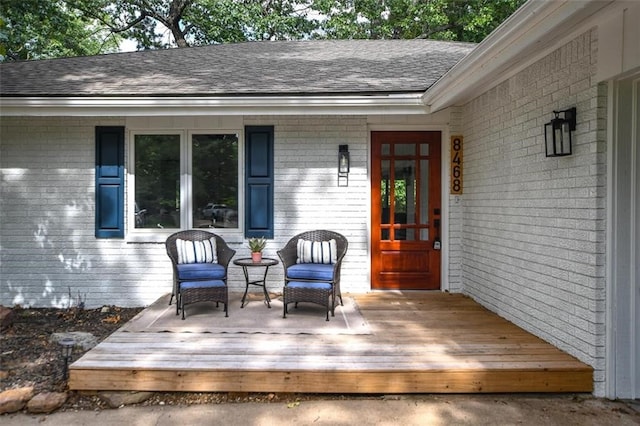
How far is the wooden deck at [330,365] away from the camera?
10.0ft

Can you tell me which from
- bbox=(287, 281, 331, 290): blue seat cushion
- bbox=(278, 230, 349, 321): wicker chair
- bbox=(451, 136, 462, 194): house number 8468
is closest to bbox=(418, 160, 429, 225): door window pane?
bbox=(451, 136, 462, 194): house number 8468

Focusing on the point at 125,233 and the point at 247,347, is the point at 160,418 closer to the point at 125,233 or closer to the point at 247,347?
the point at 247,347

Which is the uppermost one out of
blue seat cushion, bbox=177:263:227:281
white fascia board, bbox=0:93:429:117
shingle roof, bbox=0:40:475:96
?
shingle roof, bbox=0:40:475:96

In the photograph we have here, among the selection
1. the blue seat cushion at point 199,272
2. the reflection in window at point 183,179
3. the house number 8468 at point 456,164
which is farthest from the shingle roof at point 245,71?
the blue seat cushion at point 199,272

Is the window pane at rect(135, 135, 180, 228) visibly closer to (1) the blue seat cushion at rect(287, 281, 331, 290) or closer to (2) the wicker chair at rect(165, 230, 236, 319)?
(2) the wicker chair at rect(165, 230, 236, 319)

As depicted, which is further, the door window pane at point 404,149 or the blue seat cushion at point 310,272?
the door window pane at point 404,149

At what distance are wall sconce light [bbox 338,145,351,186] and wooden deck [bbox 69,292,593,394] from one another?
231cm

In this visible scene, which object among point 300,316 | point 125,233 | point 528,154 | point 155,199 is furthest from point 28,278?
point 528,154

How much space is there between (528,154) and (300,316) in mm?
2621

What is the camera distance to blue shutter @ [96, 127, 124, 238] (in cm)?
546

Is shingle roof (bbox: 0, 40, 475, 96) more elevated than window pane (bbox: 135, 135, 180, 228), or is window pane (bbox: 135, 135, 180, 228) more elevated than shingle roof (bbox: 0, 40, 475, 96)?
shingle roof (bbox: 0, 40, 475, 96)

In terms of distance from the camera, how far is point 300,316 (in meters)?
4.43

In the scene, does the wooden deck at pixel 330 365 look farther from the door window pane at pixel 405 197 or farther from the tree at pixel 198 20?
the tree at pixel 198 20

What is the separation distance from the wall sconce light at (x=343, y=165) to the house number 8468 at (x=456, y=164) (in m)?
1.31
